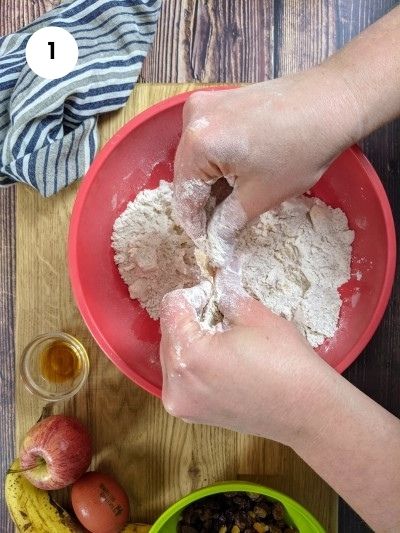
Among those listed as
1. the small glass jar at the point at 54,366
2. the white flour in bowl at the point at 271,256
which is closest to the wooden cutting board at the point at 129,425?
the small glass jar at the point at 54,366

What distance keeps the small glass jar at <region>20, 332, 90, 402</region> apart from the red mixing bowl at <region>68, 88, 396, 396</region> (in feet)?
0.32

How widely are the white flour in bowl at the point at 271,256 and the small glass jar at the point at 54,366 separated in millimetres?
139

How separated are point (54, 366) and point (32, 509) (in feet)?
0.73

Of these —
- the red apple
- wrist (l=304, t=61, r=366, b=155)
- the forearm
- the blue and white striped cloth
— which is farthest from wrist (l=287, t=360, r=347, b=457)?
the blue and white striped cloth

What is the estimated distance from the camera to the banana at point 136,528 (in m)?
1.06

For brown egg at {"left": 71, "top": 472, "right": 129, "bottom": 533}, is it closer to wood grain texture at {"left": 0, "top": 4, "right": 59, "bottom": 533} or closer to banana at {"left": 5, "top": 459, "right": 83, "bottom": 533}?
banana at {"left": 5, "top": 459, "right": 83, "bottom": 533}

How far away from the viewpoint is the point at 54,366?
43.6 inches

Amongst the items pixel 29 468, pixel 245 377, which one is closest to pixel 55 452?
pixel 29 468

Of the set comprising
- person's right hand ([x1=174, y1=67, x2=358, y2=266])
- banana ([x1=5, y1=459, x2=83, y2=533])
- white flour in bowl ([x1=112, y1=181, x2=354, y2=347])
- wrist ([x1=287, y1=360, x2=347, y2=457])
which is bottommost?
banana ([x1=5, y1=459, x2=83, y2=533])

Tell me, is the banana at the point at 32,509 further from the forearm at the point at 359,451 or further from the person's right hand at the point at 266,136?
the person's right hand at the point at 266,136

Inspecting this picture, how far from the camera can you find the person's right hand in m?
0.81

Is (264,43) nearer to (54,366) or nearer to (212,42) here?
(212,42)

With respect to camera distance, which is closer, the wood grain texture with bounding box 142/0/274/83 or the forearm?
the forearm

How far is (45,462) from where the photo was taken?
1.06m
